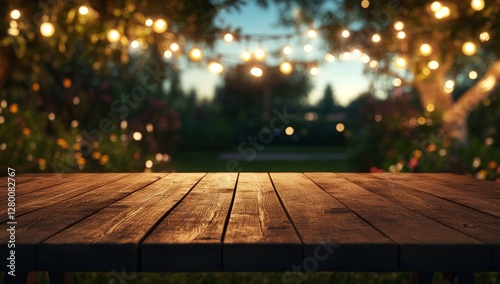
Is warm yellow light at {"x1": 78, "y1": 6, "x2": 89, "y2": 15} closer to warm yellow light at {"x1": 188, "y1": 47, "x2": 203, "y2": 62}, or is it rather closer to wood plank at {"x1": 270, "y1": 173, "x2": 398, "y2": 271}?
warm yellow light at {"x1": 188, "y1": 47, "x2": 203, "y2": 62}

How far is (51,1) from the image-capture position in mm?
7285

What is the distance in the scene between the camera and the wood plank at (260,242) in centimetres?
173

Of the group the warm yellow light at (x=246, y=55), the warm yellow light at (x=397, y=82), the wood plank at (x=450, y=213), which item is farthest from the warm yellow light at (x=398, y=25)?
the wood plank at (x=450, y=213)

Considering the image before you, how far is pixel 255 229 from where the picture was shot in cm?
197

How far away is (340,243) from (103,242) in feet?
2.27

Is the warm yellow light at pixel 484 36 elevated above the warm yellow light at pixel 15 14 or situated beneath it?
situated beneath

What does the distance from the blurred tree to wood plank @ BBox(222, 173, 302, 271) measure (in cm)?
505

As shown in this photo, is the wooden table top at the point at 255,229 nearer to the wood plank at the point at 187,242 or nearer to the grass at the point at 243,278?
the wood plank at the point at 187,242

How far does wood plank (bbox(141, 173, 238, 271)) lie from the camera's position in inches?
68.3

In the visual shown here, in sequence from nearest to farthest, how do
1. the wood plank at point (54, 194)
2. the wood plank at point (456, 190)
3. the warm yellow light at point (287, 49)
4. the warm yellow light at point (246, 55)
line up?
the wood plank at point (54, 194) < the wood plank at point (456, 190) < the warm yellow light at point (246, 55) < the warm yellow light at point (287, 49)

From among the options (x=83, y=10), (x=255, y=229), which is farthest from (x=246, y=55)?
(x=255, y=229)

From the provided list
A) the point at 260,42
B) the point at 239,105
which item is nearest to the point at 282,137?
the point at 239,105

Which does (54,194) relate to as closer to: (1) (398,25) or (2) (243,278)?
(2) (243,278)

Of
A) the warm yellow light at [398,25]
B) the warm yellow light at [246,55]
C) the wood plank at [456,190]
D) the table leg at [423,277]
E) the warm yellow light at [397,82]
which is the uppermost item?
the warm yellow light at [398,25]
